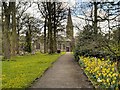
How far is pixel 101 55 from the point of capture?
17.4 meters

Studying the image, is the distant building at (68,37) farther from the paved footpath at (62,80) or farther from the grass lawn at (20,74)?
the paved footpath at (62,80)

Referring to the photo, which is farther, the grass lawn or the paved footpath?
the grass lawn

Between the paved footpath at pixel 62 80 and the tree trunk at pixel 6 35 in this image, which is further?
the tree trunk at pixel 6 35

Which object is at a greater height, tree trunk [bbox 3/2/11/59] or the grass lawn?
tree trunk [bbox 3/2/11/59]

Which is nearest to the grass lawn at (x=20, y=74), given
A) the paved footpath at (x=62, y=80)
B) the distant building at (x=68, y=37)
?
the paved footpath at (x=62, y=80)

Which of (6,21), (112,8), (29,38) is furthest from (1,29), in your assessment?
(29,38)

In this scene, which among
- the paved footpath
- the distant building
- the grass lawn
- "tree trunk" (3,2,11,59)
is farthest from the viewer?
the distant building

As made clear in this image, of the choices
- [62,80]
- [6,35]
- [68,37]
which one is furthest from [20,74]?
[68,37]

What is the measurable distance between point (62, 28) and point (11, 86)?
35.0m

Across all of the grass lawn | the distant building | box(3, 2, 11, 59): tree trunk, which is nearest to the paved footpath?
the grass lawn

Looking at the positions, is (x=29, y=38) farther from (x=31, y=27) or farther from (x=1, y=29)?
(x=1, y=29)

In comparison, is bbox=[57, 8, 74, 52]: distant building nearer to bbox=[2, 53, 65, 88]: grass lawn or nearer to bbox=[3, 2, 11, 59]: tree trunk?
bbox=[3, 2, 11, 59]: tree trunk

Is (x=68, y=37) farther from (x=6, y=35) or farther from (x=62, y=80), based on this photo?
(x=62, y=80)

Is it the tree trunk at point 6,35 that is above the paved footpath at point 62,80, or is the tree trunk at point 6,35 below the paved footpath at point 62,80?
above
